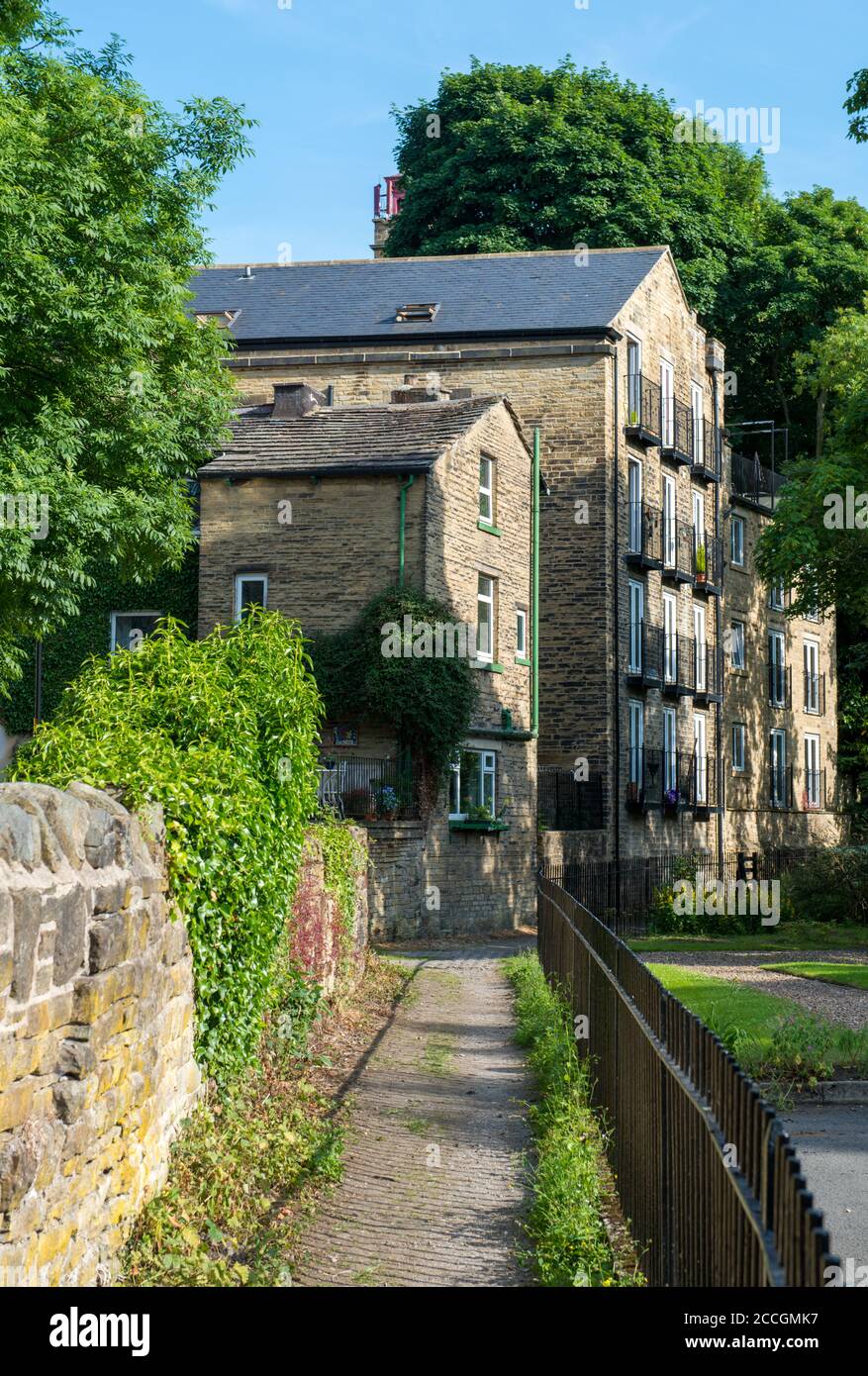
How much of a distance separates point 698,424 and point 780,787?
1223 cm

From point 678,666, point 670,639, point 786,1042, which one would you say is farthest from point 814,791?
point 786,1042

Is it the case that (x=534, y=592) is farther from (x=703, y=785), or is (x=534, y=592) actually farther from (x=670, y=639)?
(x=703, y=785)

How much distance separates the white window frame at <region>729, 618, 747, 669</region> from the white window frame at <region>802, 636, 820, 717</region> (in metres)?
4.58

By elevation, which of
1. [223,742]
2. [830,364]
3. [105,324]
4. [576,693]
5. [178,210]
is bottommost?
[223,742]

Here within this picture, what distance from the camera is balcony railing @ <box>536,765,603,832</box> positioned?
34.4 meters

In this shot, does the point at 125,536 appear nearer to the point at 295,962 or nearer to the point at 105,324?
the point at 105,324

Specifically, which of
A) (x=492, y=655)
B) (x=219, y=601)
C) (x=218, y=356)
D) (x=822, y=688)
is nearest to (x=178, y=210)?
(x=218, y=356)

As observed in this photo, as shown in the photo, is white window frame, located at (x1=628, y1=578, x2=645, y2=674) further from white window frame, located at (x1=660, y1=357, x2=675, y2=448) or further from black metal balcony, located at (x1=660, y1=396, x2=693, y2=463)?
white window frame, located at (x1=660, y1=357, x2=675, y2=448)

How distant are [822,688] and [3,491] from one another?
120ft

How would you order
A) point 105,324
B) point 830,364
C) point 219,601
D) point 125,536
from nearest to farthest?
point 105,324
point 125,536
point 219,601
point 830,364

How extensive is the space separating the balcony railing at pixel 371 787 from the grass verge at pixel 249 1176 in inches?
577

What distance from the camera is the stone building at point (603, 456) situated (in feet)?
114

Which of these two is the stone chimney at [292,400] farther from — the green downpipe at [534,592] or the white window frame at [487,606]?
the white window frame at [487,606]

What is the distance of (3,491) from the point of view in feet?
64.1
